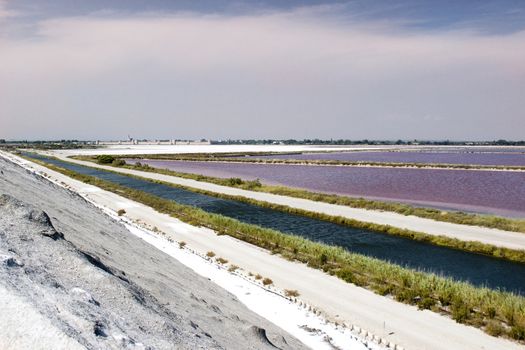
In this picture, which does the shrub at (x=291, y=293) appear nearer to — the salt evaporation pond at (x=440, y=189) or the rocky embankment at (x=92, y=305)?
the rocky embankment at (x=92, y=305)

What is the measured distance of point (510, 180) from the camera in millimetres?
69500

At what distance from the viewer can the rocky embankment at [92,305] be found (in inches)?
226

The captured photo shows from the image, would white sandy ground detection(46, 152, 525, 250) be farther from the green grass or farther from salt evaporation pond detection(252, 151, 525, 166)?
salt evaporation pond detection(252, 151, 525, 166)

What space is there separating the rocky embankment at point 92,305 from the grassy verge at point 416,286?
7.02 m

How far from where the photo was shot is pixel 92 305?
23.5 feet

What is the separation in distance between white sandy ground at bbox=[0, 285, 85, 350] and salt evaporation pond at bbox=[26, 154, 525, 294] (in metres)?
20.3

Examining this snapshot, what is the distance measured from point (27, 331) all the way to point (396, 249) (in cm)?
2546

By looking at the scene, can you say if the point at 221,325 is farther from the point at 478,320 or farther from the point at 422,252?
the point at 422,252

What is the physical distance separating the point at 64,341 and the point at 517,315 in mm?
15184

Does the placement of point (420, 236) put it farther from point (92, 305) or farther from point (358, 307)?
point (92, 305)

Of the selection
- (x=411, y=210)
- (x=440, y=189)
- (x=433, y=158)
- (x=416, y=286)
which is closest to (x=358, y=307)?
(x=416, y=286)

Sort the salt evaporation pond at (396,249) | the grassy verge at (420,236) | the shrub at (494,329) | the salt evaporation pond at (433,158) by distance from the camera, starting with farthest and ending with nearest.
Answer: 1. the salt evaporation pond at (433,158)
2. the grassy verge at (420,236)
3. the salt evaporation pond at (396,249)
4. the shrub at (494,329)

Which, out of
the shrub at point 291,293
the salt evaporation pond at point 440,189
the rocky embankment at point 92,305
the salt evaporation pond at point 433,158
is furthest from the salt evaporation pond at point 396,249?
the salt evaporation pond at point 433,158

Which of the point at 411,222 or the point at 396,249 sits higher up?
the point at 411,222
